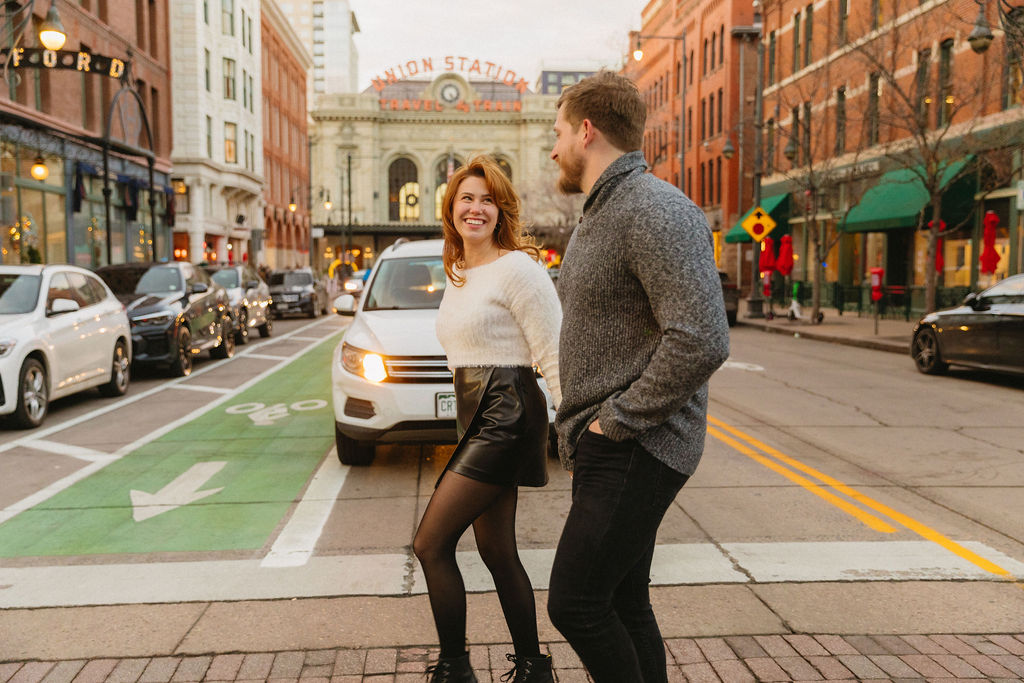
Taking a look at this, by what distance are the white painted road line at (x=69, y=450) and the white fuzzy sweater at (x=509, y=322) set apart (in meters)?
5.72

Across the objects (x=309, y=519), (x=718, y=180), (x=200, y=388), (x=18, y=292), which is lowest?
(x=200, y=388)

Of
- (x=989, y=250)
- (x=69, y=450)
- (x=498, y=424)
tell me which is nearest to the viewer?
(x=498, y=424)

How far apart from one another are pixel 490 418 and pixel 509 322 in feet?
1.09

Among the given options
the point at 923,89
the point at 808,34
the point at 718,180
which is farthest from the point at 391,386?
the point at 718,180

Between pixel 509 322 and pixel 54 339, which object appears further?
pixel 54 339

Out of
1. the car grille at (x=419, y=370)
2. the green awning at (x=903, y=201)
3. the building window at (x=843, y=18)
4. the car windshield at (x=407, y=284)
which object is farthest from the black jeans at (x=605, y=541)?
the building window at (x=843, y=18)

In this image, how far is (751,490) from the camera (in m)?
6.51

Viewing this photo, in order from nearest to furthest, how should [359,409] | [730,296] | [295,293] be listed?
[359,409]
[730,296]
[295,293]

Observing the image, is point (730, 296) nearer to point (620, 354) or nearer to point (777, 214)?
point (777, 214)

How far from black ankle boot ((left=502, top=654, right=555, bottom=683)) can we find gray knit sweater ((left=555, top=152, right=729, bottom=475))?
1.01 meters

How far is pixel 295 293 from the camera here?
3014cm

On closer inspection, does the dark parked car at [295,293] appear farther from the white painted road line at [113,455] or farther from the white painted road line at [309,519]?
the white painted road line at [309,519]

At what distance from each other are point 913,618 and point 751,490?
2.43m

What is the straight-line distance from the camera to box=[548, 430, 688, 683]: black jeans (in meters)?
2.41
